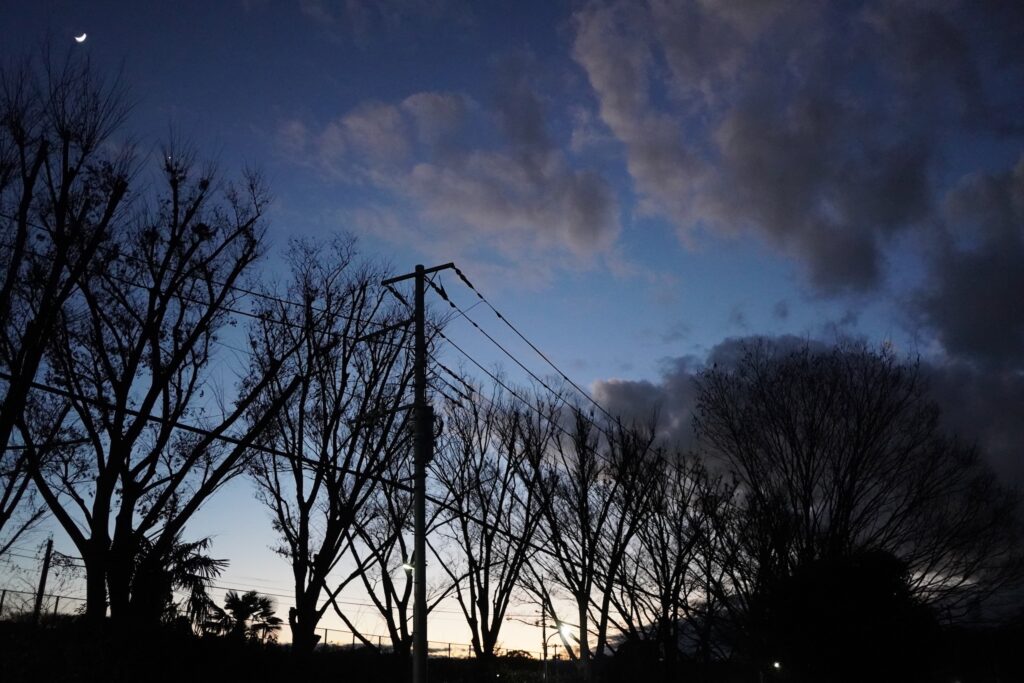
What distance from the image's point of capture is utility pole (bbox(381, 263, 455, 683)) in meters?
13.5

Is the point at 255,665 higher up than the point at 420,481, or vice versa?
the point at 420,481

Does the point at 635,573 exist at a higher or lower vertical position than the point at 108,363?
lower

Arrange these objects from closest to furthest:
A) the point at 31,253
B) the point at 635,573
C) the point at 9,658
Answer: the point at 9,658 < the point at 31,253 < the point at 635,573

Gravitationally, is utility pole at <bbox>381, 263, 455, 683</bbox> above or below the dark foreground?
above

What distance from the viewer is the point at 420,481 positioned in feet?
46.2

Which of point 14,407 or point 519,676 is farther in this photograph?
point 519,676

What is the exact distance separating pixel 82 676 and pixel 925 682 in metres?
24.4

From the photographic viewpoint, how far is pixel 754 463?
927 inches

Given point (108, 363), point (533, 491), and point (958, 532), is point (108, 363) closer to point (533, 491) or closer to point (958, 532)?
point (533, 491)

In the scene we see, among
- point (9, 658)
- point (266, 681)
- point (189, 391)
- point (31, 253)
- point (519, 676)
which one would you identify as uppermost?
point (31, 253)

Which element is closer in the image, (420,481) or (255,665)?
(420,481)

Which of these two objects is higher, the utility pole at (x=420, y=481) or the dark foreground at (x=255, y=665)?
the utility pole at (x=420, y=481)

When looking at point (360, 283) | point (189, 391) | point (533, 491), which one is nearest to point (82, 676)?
point (189, 391)

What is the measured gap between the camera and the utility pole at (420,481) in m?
13.5
